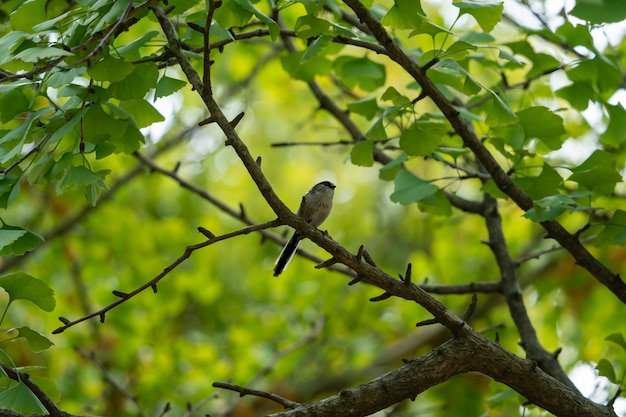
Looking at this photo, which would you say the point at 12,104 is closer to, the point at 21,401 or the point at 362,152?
the point at 21,401

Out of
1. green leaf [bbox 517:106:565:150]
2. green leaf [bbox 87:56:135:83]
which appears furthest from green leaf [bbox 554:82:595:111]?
green leaf [bbox 87:56:135:83]

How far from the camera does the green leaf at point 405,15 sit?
207cm

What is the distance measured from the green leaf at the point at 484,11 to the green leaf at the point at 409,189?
2.02ft

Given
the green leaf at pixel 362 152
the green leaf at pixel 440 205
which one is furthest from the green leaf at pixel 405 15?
the green leaf at pixel 440 205

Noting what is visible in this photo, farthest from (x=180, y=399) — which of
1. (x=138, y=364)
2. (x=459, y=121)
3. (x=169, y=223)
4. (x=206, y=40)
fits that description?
(x=206, y=40)

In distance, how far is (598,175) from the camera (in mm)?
2473

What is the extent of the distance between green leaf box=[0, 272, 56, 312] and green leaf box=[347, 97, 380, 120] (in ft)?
4.44

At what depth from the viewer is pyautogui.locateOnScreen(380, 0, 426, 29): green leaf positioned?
2066 mm

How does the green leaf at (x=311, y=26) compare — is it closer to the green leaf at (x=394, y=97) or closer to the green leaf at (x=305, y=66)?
the green leaf at (x=394, y=97)

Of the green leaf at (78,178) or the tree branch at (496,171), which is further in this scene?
the tree branch at (496,171)

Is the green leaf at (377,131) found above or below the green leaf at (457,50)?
below

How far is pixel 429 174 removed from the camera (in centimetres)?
691

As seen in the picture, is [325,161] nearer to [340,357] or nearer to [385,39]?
[340,357]

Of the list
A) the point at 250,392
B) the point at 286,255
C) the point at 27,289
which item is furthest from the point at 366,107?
the point at 27,289
